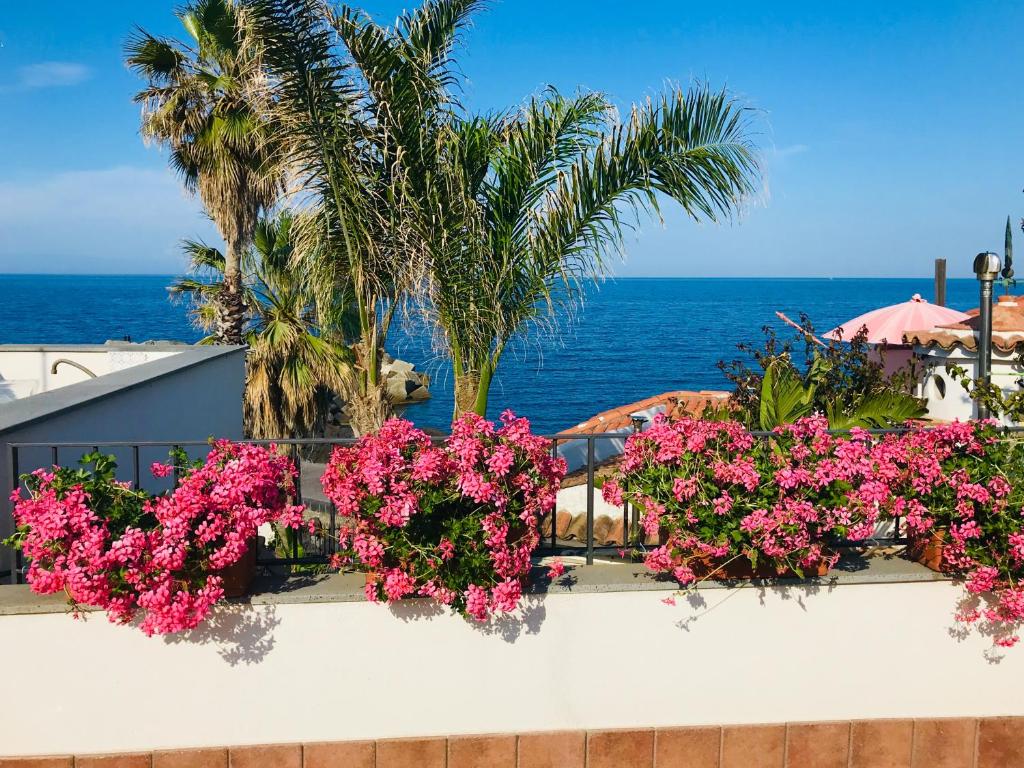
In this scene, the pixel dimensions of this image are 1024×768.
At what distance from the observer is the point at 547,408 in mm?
48438

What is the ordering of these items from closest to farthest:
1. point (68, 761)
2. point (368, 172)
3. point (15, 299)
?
point (68, 761)
point (368, 172)
point (15, 299)

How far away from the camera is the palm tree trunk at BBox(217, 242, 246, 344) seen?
16500 mm

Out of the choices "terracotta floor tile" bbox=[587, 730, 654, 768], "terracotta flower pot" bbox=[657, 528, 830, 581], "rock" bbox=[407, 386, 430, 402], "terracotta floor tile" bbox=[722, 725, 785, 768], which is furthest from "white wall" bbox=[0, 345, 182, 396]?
"rock" bbox=[407, 386, 430, 402]

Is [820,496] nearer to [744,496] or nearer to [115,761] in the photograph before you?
[744,496]

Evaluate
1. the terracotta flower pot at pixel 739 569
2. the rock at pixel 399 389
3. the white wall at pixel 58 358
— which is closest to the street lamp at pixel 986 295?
the terracotta flower pot at pixel 739 569

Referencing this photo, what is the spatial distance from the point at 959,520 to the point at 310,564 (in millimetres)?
3195

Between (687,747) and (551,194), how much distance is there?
5.61 meters

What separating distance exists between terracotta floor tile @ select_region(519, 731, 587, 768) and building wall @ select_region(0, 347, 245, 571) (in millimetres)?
2754

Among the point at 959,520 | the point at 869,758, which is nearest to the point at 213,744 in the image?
the point at 869,758

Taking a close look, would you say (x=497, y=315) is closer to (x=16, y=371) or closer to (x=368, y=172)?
(x=368, y=172)

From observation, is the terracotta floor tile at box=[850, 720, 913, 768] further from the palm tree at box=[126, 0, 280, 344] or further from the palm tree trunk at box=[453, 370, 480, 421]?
the palm tree at box=[126, 0, 280, 344]

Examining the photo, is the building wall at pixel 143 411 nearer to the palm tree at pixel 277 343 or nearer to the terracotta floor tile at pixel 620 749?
the terracotta floor tile at pixel 620 749

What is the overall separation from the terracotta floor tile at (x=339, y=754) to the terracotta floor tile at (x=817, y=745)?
2.02 m

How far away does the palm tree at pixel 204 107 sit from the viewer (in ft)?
50.0
